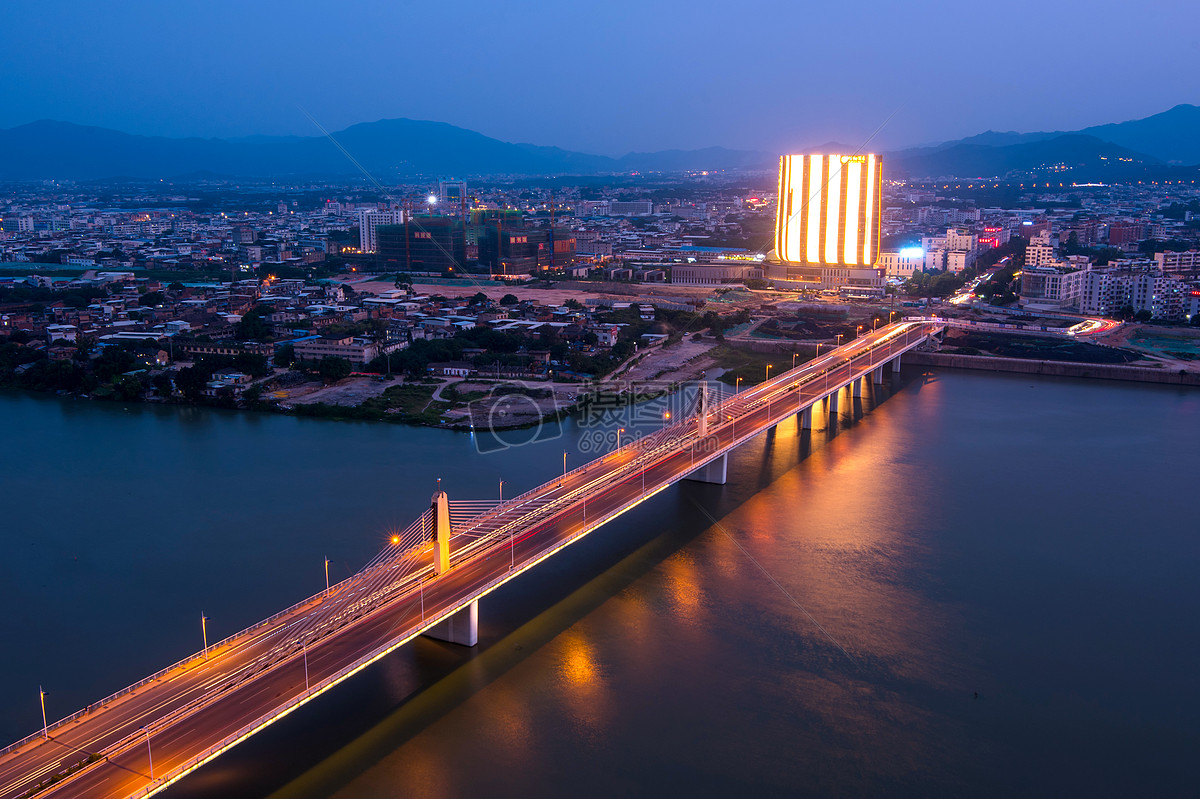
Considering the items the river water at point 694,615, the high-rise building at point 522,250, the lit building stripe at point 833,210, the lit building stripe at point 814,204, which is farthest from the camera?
the high-rise building at point 522,250

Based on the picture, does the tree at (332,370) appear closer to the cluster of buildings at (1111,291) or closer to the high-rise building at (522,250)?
the high-rise building at (522,250)

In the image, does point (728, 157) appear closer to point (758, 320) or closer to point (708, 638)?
point (758, 320)

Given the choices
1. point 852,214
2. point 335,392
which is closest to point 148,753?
point 335,392

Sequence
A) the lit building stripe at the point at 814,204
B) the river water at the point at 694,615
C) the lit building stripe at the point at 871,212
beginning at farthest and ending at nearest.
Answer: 1. the lit building stripe at the point at 814,204
2. the lit building stripe at the point at 871,212
3. the river water at the point at 694,615

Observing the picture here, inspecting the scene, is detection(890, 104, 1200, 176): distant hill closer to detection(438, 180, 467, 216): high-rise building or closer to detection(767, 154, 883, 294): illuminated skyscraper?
detection(438, 180, 467, 216): high-rise building

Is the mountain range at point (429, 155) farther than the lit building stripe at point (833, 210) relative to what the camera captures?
Yes

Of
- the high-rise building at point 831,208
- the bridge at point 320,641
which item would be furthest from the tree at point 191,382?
the high-rise building at point 831,208

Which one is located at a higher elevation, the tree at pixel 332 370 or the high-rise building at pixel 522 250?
the high-rise building at pixel 522 250
